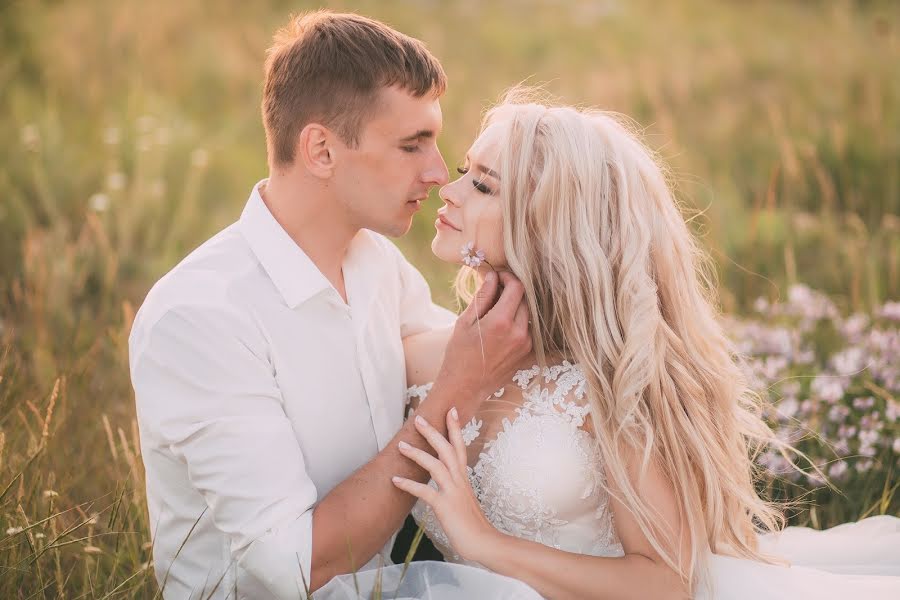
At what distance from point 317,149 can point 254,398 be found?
0.97m

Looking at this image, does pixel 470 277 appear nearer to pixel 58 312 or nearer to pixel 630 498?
pixel 630 498

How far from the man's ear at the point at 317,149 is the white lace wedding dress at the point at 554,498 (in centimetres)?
100

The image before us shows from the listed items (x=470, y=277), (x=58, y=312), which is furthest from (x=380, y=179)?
(x=58, y=312)

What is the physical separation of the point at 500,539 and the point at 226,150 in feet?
20.4

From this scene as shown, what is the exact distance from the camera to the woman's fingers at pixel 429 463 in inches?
113

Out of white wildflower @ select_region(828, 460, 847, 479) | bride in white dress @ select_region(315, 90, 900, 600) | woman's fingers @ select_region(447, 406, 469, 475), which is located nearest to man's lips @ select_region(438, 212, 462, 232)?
bride in white dress @ select_region(315, 90, 900, 600)

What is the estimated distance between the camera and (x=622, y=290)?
3.23m

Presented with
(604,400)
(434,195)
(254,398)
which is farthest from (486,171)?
(434,195)

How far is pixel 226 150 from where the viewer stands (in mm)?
8414

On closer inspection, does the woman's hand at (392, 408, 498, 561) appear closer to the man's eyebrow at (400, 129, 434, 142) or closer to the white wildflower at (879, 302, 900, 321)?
the man's eyebrow at (400, 129, 434, 142)

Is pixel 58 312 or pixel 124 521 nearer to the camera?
pixel 124 521

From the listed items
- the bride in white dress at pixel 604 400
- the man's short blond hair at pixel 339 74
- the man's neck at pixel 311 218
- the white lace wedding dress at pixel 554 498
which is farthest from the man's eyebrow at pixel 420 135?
the white lace wedding dress at pixel 554 498

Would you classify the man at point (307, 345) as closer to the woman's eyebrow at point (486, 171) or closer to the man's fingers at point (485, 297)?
the man's fingers at point (485, 297)

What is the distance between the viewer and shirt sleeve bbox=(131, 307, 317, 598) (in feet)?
9.02
